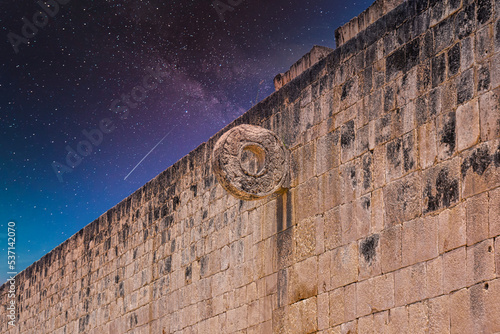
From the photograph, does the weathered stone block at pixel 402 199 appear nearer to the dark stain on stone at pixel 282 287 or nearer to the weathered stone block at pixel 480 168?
the weathered stone block at pixel 480 168

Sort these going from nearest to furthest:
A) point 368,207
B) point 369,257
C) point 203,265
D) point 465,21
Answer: point 465,21, point 369,257, point 368,207, point 203,265

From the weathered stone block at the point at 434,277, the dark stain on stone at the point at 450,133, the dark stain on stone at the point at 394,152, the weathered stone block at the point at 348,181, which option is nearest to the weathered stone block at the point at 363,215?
the weathered stone block at the point at 348,181

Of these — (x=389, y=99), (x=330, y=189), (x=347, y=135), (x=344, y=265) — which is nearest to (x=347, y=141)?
(x=347, y=135)

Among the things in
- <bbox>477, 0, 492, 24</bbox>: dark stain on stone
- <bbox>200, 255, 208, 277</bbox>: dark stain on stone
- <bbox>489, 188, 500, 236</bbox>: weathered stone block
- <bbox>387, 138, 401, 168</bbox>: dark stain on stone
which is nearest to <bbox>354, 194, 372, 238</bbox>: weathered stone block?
<bbox>387, 138, 401, 168</bbox>: dark stain on stone

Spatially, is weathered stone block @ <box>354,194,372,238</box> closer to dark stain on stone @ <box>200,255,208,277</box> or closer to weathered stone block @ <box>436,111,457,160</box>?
weathered stone block @ <box>436,111,457,160</box>

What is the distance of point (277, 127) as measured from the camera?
773cm

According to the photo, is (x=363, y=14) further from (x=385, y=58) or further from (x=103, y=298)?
(x=103, y=298)

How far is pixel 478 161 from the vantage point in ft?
16.7

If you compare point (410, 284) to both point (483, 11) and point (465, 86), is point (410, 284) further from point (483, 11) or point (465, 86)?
point (483, 11)

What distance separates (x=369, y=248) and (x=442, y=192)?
0.92 meters

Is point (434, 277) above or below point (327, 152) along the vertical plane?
below

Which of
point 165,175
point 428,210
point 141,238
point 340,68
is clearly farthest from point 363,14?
point 141,238

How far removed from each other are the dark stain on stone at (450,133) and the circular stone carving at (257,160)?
84.6 inches

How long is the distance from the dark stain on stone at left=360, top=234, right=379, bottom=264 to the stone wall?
0.01 meters
